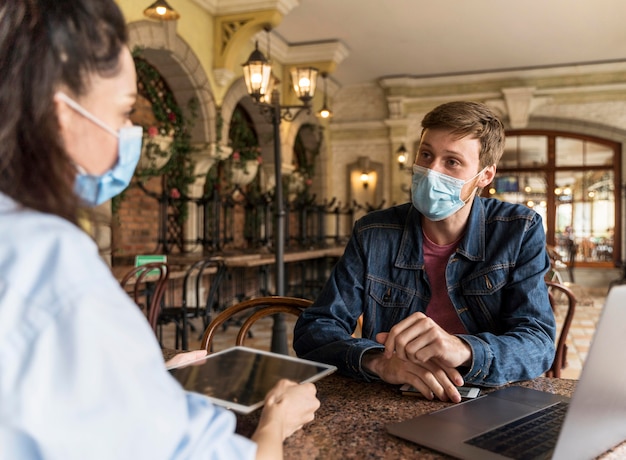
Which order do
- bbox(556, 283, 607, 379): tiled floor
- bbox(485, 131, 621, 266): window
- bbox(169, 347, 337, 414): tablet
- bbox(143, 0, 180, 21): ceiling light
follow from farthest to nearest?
1. bbox(485, 131, 621, 266): window
2. bbox(143, 0, 180, 21): ceiling light
3. bbox(556, 283, 607, 379): tiled floor
4. bbox(169, 347, 337, 414): tablet

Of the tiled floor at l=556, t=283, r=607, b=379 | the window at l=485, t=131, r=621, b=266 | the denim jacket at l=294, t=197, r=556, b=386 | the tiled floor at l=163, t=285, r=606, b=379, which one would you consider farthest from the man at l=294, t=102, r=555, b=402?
the window at l=485, t=131, r=621, b=266

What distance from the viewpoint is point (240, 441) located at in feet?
2.30

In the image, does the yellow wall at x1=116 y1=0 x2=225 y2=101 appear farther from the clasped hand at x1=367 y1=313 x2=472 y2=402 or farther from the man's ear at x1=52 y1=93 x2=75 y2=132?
the man's ear at x1=52 y1=93 x2=75 y2=132

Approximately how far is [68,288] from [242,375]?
0.51m

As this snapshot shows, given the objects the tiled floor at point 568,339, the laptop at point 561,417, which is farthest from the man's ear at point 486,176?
the tiled floor at point 568,339

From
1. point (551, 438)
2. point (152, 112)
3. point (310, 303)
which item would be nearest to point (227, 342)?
point (152, 112)

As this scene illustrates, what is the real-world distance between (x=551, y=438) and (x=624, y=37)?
9.18 metres

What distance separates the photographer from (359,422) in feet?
3.39

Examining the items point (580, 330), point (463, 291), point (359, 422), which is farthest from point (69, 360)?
point (580, 330)

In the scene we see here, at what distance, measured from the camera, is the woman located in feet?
1.78

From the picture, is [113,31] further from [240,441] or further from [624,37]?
[624,37]

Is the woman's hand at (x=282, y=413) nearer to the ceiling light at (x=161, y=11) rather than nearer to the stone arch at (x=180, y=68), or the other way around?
the ceiling light at (x=161, y=11)

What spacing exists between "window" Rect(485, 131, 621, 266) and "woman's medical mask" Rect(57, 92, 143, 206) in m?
10.6

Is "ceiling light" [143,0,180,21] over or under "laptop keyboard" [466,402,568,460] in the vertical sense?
over
